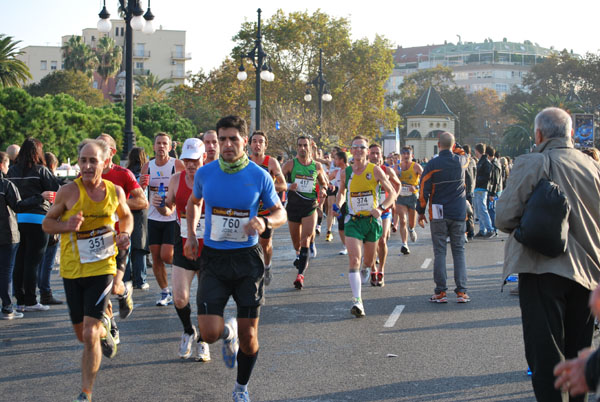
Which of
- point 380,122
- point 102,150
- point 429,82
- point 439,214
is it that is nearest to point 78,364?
point 102,150

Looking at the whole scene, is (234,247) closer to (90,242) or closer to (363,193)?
(90,242)

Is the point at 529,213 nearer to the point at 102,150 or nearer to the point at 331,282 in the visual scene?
A: the point at 102,150

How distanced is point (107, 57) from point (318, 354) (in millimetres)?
85085

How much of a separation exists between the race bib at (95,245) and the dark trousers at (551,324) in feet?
9.50

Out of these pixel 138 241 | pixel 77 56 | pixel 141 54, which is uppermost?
pixel 141 54

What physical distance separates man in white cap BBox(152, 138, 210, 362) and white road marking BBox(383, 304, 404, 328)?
7.24 ft

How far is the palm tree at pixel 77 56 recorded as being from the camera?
83.6 metres

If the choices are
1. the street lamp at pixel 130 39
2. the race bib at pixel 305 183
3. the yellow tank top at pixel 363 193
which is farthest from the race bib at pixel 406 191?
the yellow tank top at pixel 363 193

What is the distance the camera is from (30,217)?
31.4ft

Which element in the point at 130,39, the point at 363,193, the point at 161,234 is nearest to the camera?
the point at 161,234

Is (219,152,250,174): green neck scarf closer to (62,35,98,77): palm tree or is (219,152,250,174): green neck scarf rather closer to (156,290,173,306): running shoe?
(156,290,173,306): running shoe

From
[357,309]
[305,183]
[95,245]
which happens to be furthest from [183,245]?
[305,183]

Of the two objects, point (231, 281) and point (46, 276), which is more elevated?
point (231, 281)

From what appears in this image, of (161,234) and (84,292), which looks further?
(161,234)
